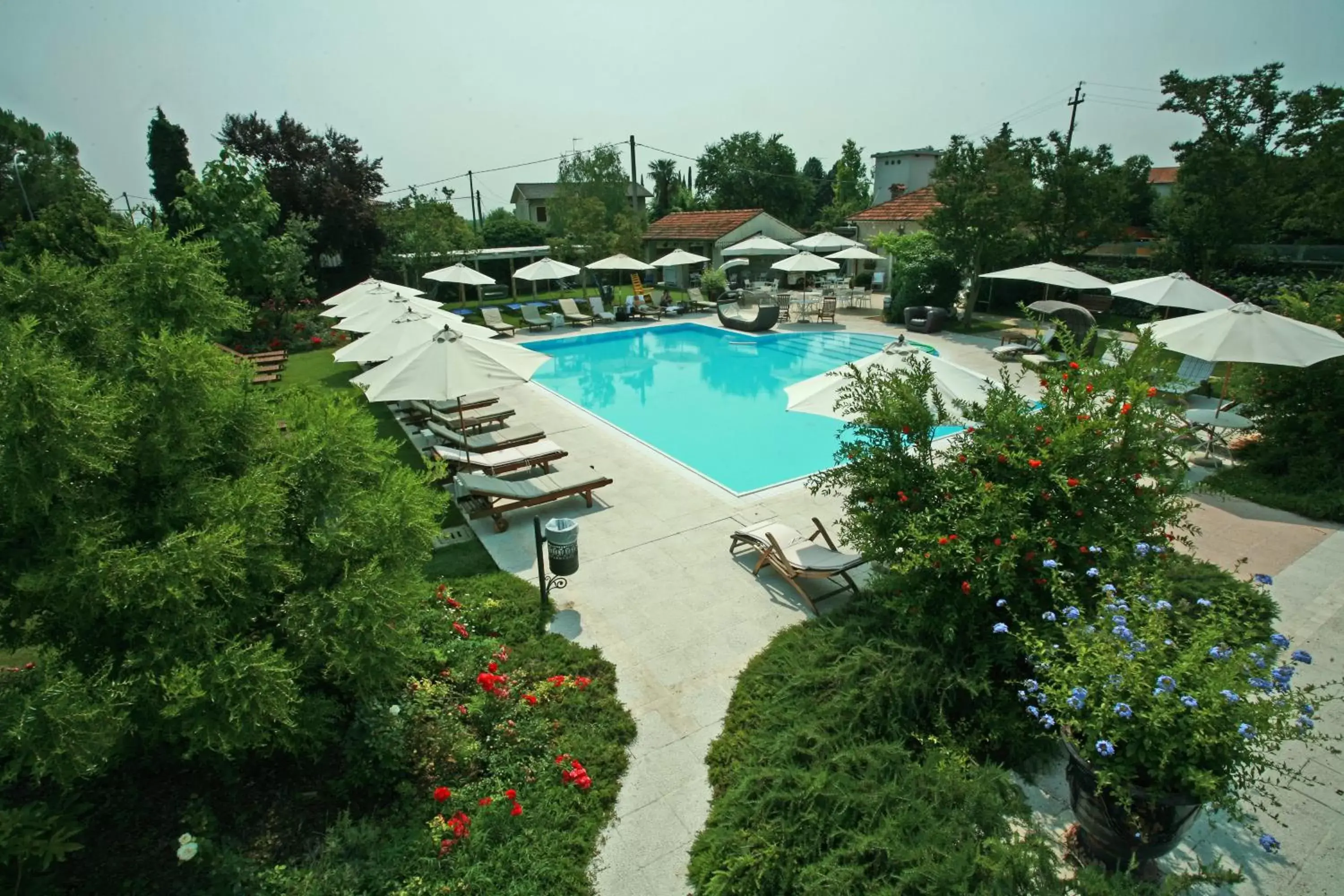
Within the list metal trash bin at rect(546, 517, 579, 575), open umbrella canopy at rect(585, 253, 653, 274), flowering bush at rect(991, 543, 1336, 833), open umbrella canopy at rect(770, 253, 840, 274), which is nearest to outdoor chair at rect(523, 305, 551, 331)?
open umbrella canopy at rect(585, 253, 653, 274)

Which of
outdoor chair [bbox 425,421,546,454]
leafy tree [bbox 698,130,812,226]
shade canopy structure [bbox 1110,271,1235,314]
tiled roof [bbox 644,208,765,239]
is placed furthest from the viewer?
leafy tree [bbox 698,130,812,226]

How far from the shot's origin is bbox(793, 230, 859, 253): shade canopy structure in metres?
27.9

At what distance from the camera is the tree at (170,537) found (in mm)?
3137

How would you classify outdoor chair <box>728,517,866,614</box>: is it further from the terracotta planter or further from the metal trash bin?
the terracotta planter

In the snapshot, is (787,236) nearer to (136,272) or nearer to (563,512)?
(563,512)

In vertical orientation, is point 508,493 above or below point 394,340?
below

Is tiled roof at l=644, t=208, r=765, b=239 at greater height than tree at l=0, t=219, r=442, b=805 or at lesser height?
greater

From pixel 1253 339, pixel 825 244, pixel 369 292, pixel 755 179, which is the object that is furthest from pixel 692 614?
pixel 755 179

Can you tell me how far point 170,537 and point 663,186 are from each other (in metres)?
65.2

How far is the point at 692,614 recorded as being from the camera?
21.4ft

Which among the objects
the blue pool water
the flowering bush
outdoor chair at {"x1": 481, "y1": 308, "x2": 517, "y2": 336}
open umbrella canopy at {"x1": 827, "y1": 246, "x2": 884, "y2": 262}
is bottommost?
the blue pool water

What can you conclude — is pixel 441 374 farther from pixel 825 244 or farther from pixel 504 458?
pixel 825 244

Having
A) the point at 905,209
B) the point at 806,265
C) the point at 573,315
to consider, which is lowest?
the point at 573,315

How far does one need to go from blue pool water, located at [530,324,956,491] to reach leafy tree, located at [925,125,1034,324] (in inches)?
140
